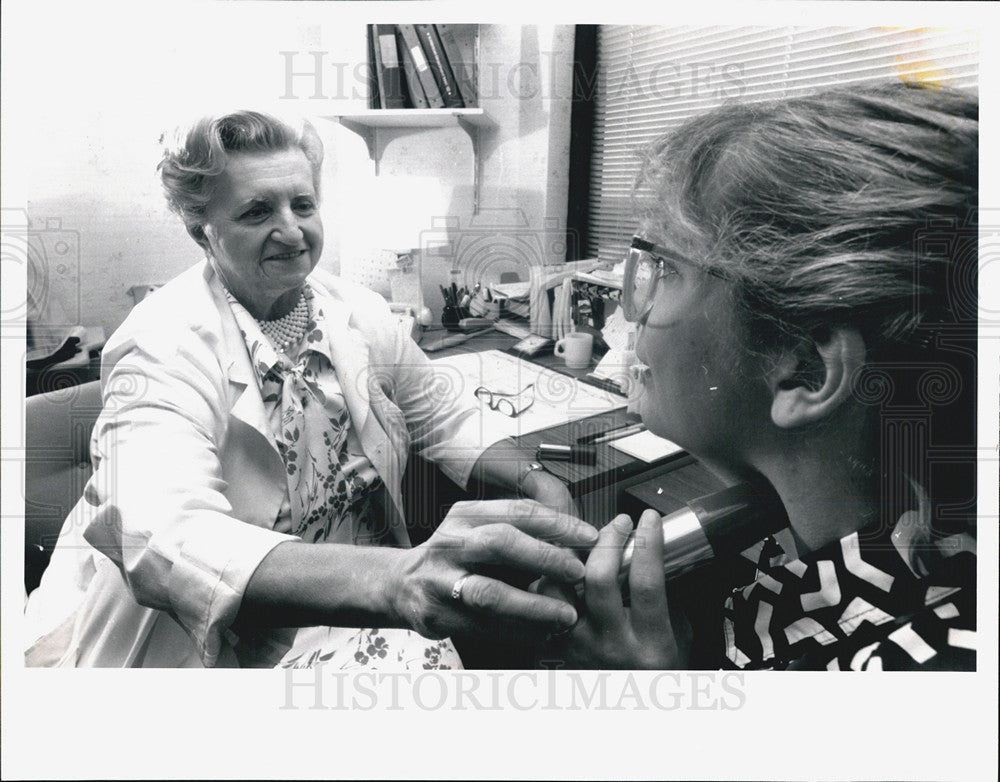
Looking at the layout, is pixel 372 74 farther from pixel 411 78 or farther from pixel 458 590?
pixel 458 590

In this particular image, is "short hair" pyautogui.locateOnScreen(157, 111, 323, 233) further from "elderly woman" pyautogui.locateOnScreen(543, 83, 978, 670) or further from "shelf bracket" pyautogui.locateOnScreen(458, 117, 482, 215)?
"elderly woman" pyautogui.locateOnScreen(543, 83, 978, 670)

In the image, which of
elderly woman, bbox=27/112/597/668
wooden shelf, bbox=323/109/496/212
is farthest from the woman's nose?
wooden shelf, bbox=323/109/496/212

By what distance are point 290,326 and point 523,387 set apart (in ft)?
1.19

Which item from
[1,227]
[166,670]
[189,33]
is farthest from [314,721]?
[189,33]

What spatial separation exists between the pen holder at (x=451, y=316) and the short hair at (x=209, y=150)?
258 mm

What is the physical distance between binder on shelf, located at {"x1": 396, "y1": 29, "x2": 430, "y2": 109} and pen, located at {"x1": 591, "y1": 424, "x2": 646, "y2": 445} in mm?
579

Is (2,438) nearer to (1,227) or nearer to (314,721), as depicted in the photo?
(1,227)

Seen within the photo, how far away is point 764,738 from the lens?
132cm

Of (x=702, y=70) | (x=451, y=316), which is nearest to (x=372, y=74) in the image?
(x=451, y=316)

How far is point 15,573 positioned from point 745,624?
46.2 inches

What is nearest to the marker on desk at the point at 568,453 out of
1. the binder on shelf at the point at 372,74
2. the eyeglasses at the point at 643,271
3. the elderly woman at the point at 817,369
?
the elderly woman at the point at 817,369

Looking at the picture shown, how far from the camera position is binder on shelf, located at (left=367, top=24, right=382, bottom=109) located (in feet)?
3.98

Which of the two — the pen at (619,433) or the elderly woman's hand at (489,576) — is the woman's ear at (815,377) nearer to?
the pen at (619,433)

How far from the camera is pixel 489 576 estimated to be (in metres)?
1.15
